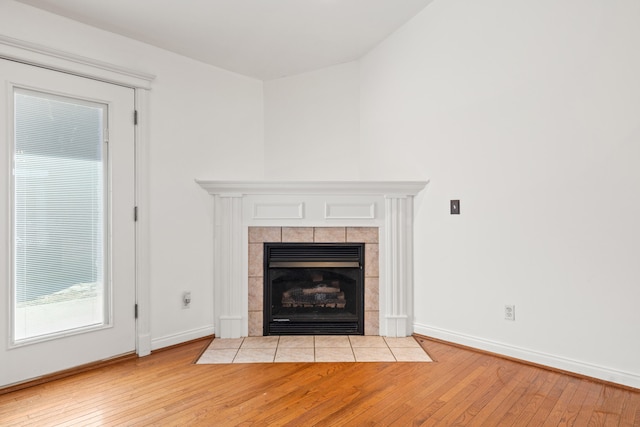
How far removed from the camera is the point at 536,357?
8.06 ft

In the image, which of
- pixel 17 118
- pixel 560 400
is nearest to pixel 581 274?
pixel 560 400

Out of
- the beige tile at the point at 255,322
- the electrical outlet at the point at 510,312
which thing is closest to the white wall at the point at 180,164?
the beige tile at the point at 255,322

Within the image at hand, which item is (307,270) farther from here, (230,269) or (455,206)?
(455,206)

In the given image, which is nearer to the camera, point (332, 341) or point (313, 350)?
point (313, 350)

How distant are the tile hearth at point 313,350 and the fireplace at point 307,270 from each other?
0.29 feet

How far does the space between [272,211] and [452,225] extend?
1479 millimetres

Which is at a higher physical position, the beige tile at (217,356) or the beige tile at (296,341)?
the beige tile at (296,341)

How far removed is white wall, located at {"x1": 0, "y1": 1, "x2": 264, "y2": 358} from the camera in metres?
2.83

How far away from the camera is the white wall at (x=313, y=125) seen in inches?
141

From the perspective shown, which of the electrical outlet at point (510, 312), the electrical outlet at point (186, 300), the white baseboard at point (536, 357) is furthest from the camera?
the electrical outlet at point (186, 300)

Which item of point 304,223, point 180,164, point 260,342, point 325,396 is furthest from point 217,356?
point 180,164

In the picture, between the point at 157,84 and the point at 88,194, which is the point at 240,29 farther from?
the point at 88,194

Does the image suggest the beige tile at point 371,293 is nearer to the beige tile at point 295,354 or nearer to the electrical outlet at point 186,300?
the beige tile at point 295,354

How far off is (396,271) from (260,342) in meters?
1.27
